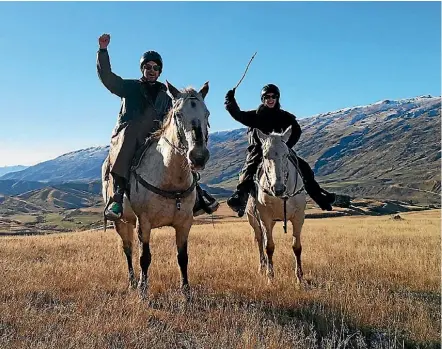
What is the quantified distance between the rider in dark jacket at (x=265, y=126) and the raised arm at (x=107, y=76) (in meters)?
2.84

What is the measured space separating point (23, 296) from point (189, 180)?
12.5ft

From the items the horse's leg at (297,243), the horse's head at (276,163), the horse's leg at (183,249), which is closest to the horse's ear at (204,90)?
the horse's head at (276,163)

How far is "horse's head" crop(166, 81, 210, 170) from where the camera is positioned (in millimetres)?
6102

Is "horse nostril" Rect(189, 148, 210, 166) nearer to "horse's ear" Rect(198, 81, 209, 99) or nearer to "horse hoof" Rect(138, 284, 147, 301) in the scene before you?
"horse's ear" Rect(198, 81, 209, 99)

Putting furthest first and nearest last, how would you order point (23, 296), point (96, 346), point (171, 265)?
point (171, 265) → point (23, 296) → point (96, 346)

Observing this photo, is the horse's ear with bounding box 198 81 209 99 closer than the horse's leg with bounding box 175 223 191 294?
Yes

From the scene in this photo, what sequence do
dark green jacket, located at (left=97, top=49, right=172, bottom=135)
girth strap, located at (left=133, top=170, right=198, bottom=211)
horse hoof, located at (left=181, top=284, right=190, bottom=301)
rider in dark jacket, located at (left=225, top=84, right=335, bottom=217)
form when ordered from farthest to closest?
rider in dark jacket, located at (left=225, top=84, right=335, bottom=217) < dark green jacket, located at (left=97, top=49, right=172, bottom=135) < horse hoof, located at (left=181, top=284, right=190, bottom=301) < girth strap, located at (left=133, top=170, right=198, bottom=211)

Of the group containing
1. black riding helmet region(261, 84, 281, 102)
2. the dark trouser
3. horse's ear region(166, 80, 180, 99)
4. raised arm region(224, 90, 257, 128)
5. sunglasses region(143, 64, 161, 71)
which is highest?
sunglasses region(143, 64, 161, 71)

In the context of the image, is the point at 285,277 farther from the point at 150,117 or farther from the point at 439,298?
the point at 150,117

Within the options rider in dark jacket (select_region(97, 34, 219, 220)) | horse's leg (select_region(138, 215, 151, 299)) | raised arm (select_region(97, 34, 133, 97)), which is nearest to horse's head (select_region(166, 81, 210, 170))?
rider in dark jacket (select_region(97, 34, 219, 220))

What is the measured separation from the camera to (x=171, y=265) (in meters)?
11.9

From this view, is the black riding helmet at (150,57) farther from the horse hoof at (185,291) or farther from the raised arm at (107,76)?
the horse hoof at (185,291)

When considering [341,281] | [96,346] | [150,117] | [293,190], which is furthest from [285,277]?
[96,346]

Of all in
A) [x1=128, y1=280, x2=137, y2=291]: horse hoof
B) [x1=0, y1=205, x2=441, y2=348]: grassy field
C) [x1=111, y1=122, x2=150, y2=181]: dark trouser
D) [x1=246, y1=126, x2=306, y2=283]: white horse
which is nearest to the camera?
[x1=0, y1=205, x2=441, y2=348]: grassy field
